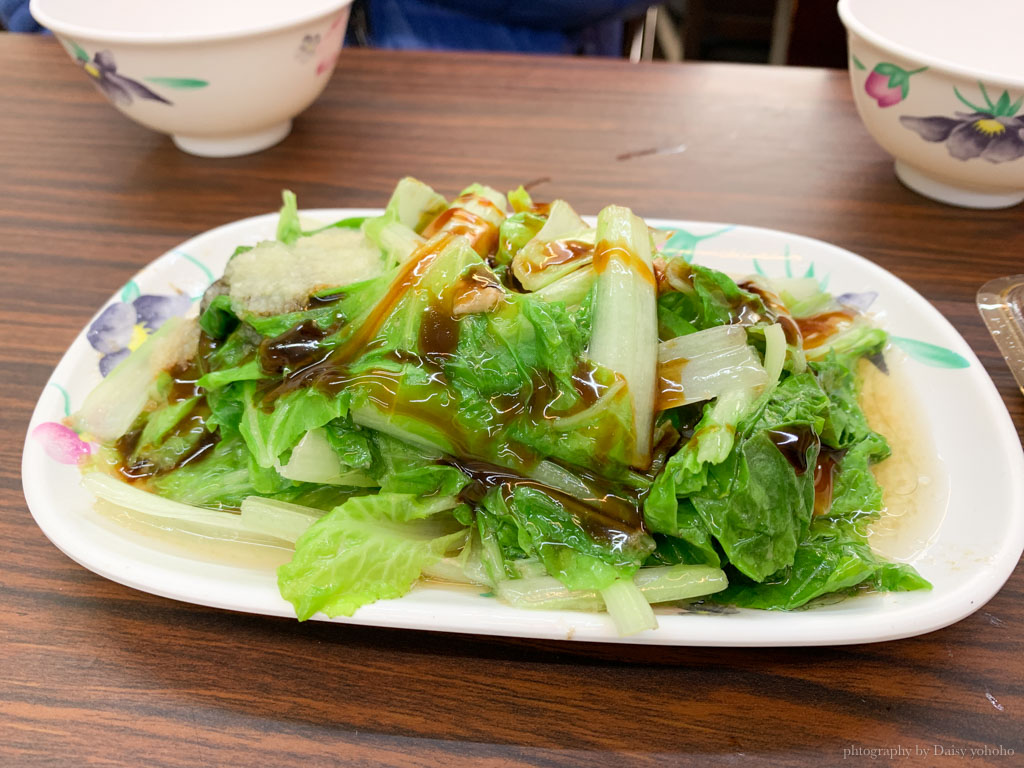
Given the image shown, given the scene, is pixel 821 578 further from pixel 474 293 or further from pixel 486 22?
pixel 486 22

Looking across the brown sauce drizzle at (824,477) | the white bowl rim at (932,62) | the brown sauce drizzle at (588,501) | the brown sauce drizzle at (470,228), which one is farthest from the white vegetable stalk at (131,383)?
the white bowl rim at (932,62)

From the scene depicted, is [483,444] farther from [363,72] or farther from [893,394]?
[363,72]

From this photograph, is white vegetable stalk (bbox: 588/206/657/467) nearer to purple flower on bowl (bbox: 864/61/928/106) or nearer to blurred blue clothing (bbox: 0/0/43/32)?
purple flower on bowl (bbox: 864/61/928/106)

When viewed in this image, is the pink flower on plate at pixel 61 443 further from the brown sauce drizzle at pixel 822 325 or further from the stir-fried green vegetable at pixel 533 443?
the brown sauce drizzle at pixel 822 325

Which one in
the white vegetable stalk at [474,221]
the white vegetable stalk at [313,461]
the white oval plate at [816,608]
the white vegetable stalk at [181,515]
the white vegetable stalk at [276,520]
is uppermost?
the white vegetable stalk at [474,221]

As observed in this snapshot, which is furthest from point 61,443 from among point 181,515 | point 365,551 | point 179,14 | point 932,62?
point 932,62

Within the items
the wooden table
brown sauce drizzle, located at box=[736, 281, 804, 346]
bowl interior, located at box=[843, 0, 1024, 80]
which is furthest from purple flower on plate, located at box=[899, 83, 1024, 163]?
brown sauce drizzle, located at box=[736, 281, 804, 346]
